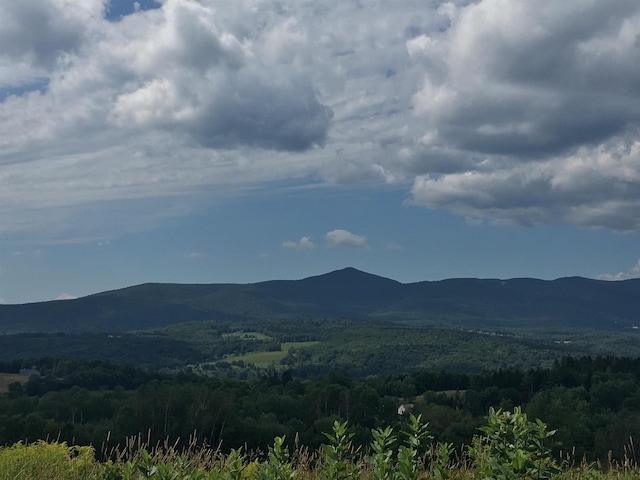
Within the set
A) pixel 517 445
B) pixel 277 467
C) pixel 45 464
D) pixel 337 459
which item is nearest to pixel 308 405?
pixel 45 464

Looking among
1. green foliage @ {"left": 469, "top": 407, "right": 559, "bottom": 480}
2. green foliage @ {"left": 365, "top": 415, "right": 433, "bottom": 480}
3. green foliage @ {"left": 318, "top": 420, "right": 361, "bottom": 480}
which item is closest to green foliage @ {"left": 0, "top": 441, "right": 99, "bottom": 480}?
green foliage @ {"left": 318, "top": 420, "right": 361, "bottom": 480}

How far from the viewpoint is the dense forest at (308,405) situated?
3290 inches

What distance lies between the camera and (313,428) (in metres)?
101

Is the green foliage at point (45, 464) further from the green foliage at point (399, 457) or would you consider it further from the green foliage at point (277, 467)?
the green foliage at point (399, 457)

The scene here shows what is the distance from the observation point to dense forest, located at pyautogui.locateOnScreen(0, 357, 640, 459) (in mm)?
83562

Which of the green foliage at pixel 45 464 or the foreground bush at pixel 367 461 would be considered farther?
the green foliage at pixel 45 464

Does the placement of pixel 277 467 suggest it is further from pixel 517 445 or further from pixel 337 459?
pixel 517 445

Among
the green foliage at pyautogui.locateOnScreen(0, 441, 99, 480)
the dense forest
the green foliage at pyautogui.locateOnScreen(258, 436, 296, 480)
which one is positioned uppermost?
the green foliage at pyautogui.locateOnScreen(258, 436, 296, 480)

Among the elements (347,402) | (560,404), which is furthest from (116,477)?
(347,402)

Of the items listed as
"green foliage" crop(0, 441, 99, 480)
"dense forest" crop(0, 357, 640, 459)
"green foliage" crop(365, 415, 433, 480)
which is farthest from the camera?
"dense forest" crop(0, 357, 640, 459)

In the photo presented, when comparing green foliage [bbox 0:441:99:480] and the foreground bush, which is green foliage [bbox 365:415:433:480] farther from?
green foliage [bbox 0:441:99:480]

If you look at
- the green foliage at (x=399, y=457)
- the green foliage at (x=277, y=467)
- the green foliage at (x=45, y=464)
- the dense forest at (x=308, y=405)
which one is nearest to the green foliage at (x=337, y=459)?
the green foliage at (x=399, y=457)

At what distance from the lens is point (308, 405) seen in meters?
124

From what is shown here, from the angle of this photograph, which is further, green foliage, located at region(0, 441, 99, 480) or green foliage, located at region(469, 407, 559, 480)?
green foliage, located at region(0, 441, 99, 480)
